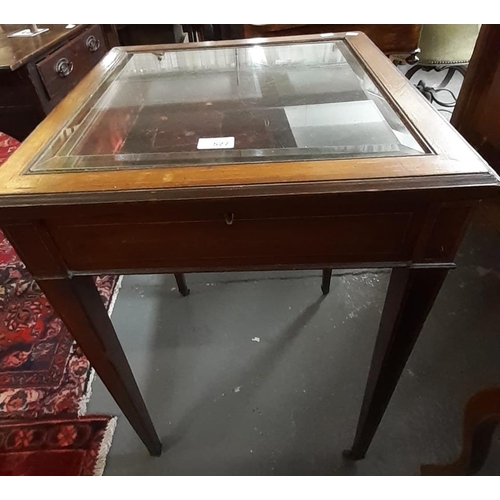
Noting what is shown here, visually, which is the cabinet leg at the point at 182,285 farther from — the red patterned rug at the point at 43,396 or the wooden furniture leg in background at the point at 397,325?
the wooden furniture leg in background at the point at 397,325

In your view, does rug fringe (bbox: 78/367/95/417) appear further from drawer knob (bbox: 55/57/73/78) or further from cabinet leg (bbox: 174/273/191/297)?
drawer knob (bbox: 55/57/73/78)

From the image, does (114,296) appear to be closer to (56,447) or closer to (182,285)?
(182,285)

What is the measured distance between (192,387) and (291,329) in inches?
12.2

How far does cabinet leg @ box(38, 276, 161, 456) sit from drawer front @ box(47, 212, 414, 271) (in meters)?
0.05

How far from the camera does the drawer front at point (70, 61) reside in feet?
3.52

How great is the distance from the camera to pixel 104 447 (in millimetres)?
941

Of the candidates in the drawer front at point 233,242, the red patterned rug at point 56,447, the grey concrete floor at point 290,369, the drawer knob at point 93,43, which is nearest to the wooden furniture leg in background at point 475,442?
the grey concrete floor at point 290,369

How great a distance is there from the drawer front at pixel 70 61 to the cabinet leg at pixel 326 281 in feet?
2.89

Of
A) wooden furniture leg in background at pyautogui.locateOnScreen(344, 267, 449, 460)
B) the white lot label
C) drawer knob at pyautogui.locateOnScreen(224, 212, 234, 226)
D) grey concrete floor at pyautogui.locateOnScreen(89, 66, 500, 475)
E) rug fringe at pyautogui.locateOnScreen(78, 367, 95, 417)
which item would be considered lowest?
grey concrete floor at pyautogui.locateOnScreen(89, 66, 500, 475)

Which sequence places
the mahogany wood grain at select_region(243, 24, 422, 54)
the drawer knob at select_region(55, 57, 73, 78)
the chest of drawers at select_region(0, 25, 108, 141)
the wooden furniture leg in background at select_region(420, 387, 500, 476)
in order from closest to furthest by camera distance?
the wooden furniture leg in background at select_region(420, 387, 500, 476), the chest of drawers at select_region(0, 25, 108, 141), the drawer knob at select_region(55, 57, 73, 78), the mahogany wood grain at select_region(243, 24, 422, 54)

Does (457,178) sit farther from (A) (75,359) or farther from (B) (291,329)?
(A) (75,359)

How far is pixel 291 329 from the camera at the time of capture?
3.81ft

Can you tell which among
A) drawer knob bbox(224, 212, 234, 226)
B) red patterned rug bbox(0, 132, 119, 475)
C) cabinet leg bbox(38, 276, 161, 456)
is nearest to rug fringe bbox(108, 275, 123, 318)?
red patterned rug bbox(0, 132, 119, 475)

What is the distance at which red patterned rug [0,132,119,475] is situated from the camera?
93 cm
